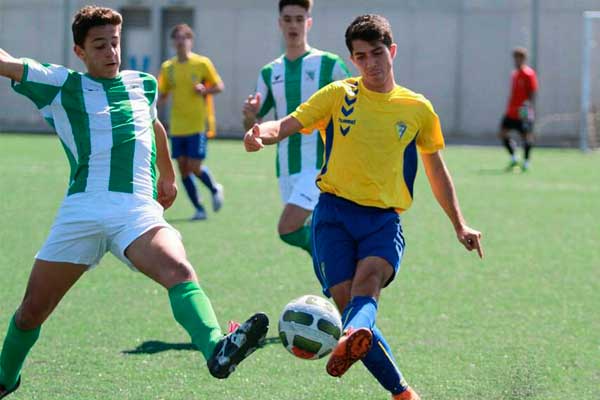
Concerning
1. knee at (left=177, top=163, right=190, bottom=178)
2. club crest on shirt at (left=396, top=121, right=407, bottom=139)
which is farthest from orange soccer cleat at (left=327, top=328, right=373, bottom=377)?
knee at (left=177, top=163, right=190, bottom=178)

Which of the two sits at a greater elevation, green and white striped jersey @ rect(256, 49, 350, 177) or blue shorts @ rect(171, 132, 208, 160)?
green and white striped jersey @ rect(256, 49, 350, 177)

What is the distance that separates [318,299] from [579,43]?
1019 inches

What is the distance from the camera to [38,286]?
489 cm

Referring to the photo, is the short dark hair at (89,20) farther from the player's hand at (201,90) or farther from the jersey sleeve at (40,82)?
the player's hand at (201,90)

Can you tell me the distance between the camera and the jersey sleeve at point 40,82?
498cm

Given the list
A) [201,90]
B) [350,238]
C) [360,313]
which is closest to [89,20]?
[350,238]

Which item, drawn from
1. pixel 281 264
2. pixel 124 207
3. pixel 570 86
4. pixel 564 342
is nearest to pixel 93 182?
pixel 124 207

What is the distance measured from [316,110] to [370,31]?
471 millimetres

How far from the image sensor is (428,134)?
5.35 meters

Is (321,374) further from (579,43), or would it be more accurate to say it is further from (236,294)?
(579,43)

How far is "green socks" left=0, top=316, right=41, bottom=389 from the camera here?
5066 millimetres

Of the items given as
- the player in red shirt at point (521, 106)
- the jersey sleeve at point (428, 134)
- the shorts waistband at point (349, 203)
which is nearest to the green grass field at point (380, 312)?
the shorts waistband at point (349, 203)

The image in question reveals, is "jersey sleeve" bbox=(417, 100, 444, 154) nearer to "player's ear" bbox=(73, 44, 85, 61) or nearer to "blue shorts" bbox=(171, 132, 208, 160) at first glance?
"player's ear" bbox=(73, 44, 85, 61)

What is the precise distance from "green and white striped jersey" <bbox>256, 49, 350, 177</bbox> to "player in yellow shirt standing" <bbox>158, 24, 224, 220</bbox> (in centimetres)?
493
